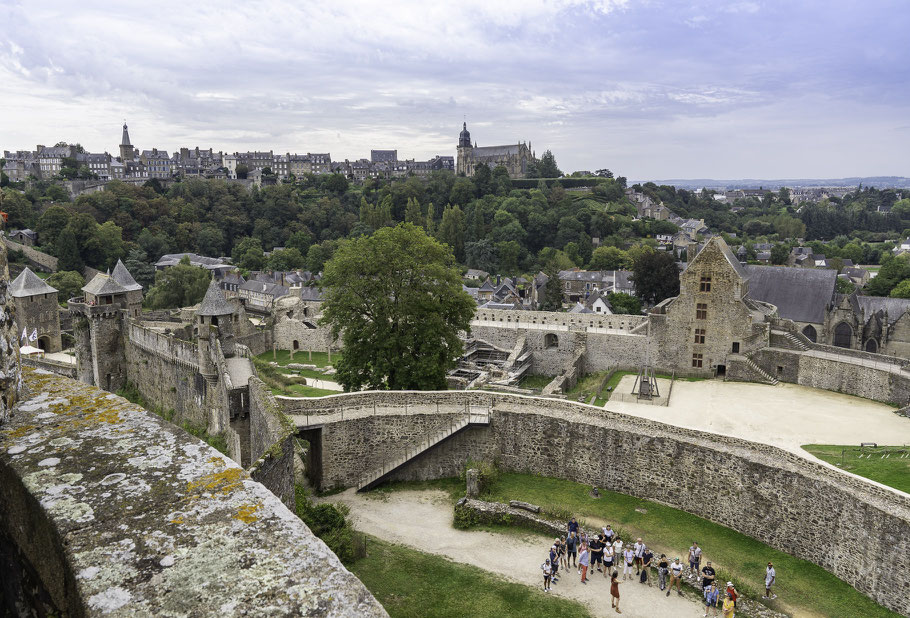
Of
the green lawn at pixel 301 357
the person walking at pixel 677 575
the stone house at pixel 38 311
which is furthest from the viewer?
the stone house at pixel 38 311

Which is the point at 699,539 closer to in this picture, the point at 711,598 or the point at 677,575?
the point at 677,575

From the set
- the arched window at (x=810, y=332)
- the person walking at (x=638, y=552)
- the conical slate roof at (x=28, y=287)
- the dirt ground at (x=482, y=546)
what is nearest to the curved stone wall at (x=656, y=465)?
the dirt ground at (x=482, y=546)

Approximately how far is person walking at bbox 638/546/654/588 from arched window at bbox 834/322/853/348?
93.8 ft

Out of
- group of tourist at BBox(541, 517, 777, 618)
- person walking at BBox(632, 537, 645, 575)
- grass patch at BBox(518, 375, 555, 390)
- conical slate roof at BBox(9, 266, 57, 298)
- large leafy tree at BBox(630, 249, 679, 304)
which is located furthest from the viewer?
large leafy tree at BBox(630, 249, 679, 304)

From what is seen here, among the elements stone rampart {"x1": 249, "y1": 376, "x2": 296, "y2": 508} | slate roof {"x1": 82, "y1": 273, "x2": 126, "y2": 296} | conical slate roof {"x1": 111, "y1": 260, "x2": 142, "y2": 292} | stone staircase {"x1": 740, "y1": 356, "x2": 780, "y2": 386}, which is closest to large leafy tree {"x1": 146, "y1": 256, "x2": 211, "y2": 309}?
conical slate roof {"x1": 111, "y1": 260, "x2": 142, "y2": 292}

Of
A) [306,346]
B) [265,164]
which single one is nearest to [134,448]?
[306,346]

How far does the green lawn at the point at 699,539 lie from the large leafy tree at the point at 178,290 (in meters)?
41.4

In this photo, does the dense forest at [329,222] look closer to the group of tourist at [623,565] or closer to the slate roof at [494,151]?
the slate roof at [494,151]

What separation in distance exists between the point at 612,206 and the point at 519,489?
87.9 metres

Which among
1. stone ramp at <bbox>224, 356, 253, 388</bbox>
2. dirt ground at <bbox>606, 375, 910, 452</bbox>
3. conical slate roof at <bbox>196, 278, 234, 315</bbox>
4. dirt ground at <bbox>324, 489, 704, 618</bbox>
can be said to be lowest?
dirt ground at <bbox>324, 489, 704, 618</bbox>

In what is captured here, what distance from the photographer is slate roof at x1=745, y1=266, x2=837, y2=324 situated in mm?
38719

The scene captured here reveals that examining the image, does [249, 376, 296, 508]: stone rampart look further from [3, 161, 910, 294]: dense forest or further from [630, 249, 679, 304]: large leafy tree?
[3, 161, 910, 294]: dense forest

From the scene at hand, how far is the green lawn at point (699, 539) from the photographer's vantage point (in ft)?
47.1

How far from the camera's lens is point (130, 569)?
9.09ft
